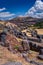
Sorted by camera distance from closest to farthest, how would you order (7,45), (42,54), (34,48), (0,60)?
(0,60), (42,54), (7,45), (34,48)

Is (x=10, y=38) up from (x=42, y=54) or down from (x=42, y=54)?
up

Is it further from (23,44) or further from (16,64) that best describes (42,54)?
(16,64)

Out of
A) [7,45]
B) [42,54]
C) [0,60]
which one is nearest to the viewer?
[0,60]

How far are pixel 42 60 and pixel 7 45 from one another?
20.6 feet

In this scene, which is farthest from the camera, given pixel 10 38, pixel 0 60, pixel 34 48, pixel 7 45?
pixel 34 48

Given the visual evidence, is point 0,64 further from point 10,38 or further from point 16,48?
point 10,38

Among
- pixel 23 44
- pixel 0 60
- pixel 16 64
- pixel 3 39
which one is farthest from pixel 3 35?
pixel 16 64

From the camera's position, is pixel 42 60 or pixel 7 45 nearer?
pixel 42 60

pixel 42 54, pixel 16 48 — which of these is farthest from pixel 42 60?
pixel 16 48

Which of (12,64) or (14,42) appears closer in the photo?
(12,64)

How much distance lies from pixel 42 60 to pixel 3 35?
30.1ft

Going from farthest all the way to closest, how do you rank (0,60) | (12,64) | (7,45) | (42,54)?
(7,45) < (42,54) < (0,60) < (12,64)

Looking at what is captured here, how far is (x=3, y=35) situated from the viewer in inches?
1246

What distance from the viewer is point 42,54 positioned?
2684cm
